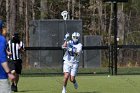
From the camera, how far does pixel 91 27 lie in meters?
53.7

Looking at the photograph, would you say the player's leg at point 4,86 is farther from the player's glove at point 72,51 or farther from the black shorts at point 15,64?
the black shorts at point 15,64

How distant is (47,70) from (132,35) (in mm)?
15954

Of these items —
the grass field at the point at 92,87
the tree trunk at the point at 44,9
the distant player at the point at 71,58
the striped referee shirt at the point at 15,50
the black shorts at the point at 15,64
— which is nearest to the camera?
the distant player at the point at 71,58

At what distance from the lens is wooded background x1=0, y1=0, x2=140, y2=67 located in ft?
149

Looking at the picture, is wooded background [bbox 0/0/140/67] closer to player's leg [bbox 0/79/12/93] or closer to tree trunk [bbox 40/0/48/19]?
tree trunk [bbox 40/0/48/19]

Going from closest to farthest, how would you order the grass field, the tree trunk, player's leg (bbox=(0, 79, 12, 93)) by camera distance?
player's leg (bbox=(0, 79, 12, 93))
the grass field
the tree trunk

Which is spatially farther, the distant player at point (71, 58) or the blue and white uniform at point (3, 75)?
the distant player at point (71, 58)

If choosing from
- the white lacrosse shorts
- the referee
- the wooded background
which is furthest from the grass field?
the wooded background

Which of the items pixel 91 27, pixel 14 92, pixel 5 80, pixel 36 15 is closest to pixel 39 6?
pixel 36 15

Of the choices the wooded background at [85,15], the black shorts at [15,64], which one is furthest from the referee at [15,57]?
the wooded background at [85,15]

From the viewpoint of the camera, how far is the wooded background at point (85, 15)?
45.4 m

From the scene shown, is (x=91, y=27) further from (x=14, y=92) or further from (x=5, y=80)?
(x=5, y=80)

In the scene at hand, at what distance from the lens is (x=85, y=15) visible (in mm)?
57562

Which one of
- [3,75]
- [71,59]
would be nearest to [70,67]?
[71,59]
